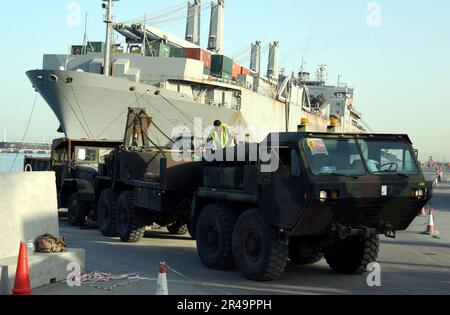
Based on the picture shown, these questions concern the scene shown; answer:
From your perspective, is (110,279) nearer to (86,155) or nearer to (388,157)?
(388,157)

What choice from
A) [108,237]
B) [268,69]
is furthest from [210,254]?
[268,69]

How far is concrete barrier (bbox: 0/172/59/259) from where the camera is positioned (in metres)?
7.77

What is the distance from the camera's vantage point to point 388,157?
8.12m

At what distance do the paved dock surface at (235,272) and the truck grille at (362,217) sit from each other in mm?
916

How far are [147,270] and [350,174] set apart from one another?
3.56m

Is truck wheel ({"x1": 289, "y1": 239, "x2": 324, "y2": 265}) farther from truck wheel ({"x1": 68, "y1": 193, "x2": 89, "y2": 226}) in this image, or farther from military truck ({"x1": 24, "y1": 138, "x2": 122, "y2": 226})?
truck wheel ({"x1": 68, "y1": 193, "x2": 89, "y2": 226})

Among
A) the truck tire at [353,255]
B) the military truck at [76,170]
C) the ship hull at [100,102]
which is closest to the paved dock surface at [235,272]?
the truck tire at [353,255]

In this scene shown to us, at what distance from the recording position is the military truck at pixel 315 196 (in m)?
7.47

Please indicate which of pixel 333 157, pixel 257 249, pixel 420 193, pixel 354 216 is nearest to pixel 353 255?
pixel 354 216

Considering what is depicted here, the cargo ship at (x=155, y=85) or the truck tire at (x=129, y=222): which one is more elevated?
the cargo ship at (x=155, y=85)

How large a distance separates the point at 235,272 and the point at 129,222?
3.81 meters

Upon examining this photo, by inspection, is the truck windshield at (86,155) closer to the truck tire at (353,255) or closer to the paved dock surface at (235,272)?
the paved dock surface at (235,272)

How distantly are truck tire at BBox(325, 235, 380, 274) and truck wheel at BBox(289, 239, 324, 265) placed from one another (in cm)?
30

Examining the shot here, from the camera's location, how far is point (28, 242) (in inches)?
316
